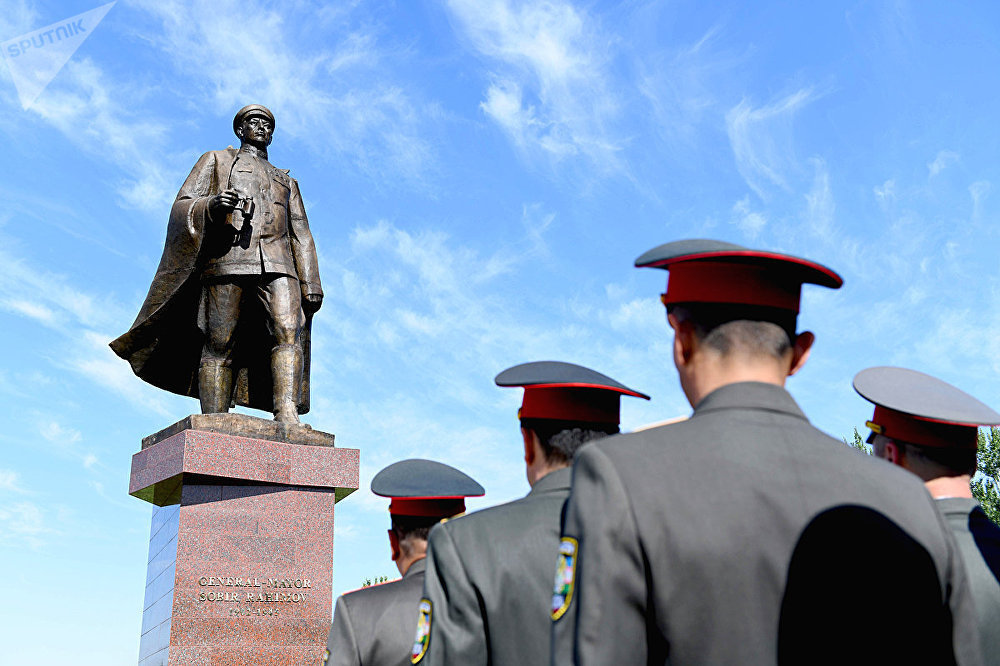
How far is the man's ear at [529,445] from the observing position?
2.26 meters

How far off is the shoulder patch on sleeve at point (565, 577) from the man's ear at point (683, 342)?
356 millimetres

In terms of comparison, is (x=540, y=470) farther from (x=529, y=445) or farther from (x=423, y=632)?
(x=423, y=632)

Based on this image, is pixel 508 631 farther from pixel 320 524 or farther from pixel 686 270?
pixel 320 524

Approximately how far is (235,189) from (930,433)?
22.2ft

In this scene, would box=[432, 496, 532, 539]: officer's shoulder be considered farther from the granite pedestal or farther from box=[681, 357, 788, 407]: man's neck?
the granite pedestal

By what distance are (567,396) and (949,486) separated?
0.92 m

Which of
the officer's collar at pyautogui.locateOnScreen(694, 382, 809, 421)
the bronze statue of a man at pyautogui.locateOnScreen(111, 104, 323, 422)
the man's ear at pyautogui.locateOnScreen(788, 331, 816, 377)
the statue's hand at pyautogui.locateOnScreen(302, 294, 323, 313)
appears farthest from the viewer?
the statue's hand at pyautogui.locateOnScreen(302, 294, 323, 313)

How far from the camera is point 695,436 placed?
148 cm

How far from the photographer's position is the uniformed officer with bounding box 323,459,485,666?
302 cm

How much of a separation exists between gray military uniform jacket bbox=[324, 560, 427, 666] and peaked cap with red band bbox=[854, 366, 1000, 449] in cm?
143

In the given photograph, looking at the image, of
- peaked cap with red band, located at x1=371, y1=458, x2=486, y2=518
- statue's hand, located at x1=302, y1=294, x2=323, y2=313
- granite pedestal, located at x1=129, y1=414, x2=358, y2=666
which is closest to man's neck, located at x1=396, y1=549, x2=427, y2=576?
peaked cap with red band, located at x1=371, y1=458, x2=486, y2=518

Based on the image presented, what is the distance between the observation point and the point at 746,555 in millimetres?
1368

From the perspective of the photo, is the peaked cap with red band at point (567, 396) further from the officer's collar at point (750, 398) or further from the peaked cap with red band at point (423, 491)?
the peaked cap with red band at point (423, 491)

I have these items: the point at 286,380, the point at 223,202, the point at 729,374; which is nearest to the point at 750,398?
the point at 729,374
